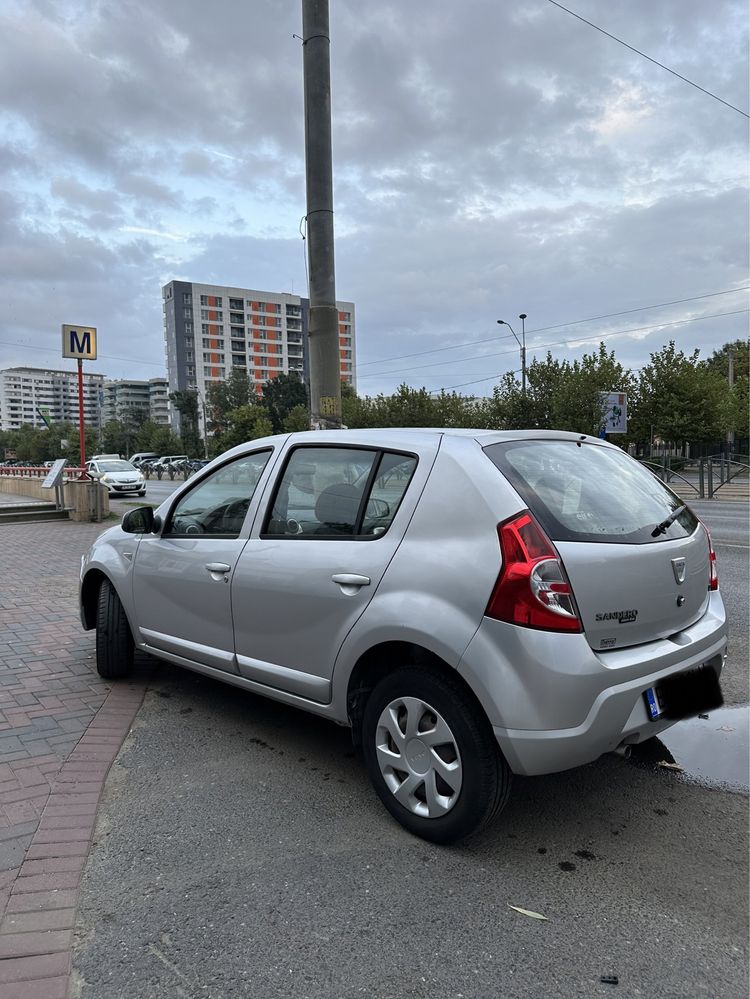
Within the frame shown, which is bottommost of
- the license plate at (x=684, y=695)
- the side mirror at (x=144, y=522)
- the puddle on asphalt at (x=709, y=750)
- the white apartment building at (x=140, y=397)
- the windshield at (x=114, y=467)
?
the puddle on asphalt at (x=709, y=750)

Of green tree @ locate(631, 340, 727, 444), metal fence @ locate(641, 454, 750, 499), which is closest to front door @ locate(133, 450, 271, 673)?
metal fence @ locate(641, 454, 750, 499)

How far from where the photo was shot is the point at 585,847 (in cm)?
268

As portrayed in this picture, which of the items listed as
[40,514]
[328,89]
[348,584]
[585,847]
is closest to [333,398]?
[328,89]

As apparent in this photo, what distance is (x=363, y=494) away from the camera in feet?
10.00

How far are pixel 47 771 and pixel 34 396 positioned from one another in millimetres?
192408

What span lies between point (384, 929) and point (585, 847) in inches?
35.2

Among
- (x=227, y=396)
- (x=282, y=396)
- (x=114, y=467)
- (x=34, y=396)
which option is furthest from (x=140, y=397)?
(x=114, y=467)

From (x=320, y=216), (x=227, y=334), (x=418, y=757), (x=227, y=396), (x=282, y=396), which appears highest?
(x=227, y=334)

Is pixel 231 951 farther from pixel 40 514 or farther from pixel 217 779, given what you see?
pixel 40 514

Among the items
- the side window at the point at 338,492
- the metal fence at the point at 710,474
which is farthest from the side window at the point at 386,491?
the metal fence at the point at 710,474

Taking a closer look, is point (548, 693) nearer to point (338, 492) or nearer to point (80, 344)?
point (338, 492)

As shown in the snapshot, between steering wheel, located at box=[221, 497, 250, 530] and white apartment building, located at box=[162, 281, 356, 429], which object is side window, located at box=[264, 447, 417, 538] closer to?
steering wheel, located at box=[221, 497, 250, 530]

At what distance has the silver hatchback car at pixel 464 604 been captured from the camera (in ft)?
7.93

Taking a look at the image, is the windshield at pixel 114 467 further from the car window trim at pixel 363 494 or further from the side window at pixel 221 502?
the car window trim at pixel 363 494
